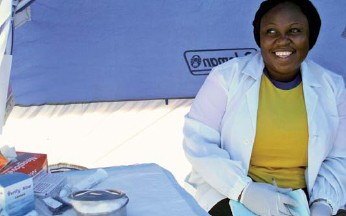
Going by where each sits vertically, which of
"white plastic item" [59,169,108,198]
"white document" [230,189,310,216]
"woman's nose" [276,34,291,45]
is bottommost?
"white document" [230,189,310,216]

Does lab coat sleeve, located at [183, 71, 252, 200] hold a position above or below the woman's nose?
below

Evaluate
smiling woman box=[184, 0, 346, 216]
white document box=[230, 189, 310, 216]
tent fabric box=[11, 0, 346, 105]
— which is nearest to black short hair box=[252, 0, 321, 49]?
smiling woman box=[184, 0, 346, 216]

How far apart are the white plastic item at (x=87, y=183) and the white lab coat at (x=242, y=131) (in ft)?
1.32

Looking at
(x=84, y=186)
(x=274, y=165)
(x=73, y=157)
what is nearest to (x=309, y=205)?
(x=274, y=165)

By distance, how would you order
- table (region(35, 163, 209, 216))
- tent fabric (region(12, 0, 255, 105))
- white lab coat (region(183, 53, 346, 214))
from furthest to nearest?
tent fabric (region(12, 0, 255, 105)) < white lab coat (region(183, 53, 346, 214)) < table (region(35, 163, 209, 216))

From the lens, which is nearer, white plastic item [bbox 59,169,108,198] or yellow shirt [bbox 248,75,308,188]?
white plastic item [bbox 59,169,108,198]

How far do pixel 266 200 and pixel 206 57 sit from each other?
2.33 ft

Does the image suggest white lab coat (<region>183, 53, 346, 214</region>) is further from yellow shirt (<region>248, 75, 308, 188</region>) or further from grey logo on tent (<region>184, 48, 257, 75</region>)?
grey logo on tent (<region>184, 48, 257, 75</region>)

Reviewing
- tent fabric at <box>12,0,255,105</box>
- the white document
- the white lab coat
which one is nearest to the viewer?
the white document

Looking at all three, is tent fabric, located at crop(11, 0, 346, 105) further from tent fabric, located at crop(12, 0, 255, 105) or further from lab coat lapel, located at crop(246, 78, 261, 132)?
lab coat lapel, located at crop(246, 78, 261, 132)

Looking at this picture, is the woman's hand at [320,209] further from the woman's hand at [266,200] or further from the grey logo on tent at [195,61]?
the grey logo on tent at [195,61]

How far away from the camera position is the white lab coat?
4.77ft

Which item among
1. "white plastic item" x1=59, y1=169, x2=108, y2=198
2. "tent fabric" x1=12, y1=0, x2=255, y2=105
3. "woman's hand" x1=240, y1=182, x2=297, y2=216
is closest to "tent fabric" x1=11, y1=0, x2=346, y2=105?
"tent fabric" x1=12, y1=0, x2=255, y2=105

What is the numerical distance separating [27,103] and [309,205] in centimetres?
99
